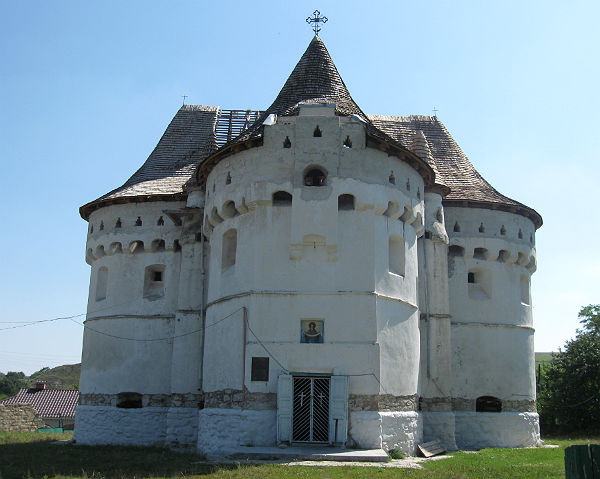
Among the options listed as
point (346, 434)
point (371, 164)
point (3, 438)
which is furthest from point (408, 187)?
point (3, 438)

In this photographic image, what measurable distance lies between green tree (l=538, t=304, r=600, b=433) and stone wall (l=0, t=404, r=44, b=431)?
25966mm

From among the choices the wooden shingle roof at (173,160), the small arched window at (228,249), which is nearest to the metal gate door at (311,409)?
the small arched window at (228,249)

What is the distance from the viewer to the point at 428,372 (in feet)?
74.3

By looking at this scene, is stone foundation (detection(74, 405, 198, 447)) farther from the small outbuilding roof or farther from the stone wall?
the small outbuilding roof

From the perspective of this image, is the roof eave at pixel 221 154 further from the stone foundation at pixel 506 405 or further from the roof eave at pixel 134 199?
the stone foundation at pixel 506 405

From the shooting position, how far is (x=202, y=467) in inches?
618

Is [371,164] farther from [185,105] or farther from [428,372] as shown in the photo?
[185,105]

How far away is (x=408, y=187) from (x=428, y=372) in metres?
6.19

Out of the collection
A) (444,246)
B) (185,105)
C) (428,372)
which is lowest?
(428,372)

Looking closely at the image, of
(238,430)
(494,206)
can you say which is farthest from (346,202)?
(494,206)

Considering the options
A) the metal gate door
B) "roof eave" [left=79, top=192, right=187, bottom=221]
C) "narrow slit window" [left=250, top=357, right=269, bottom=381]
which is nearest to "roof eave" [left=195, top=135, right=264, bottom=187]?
"roof eave" [left=79, top=192, right=187, bottom=221]

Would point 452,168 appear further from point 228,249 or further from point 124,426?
point 124,426

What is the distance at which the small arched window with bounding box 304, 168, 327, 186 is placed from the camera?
65.9 ft

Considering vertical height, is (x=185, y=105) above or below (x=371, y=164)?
above
